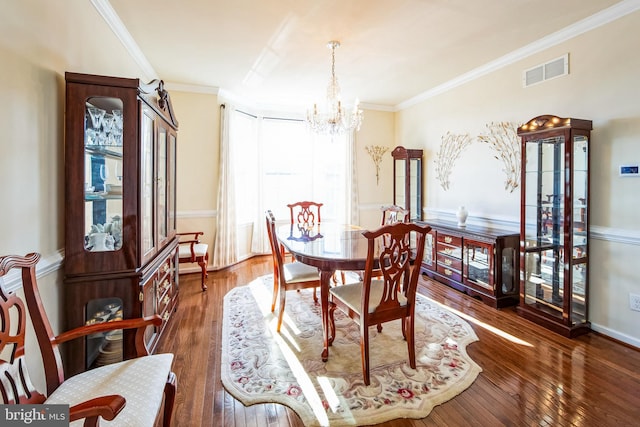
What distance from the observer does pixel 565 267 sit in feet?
9.13

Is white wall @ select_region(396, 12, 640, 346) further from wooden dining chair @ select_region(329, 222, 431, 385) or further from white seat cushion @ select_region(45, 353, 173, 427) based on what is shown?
white seat cushion @ select_region(45, 353, 173, 427)

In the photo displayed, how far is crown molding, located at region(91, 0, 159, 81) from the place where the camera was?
2434 millimetres

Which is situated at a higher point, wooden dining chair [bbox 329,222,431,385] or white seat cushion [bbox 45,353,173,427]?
wooden dining chair [bbox 329,222,431,385]

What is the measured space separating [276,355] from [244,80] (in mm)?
3534

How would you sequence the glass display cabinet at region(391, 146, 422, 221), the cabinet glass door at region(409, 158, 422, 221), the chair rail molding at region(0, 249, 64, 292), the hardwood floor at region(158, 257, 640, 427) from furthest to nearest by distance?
the cabinet glass door at region(409, 158, 422, 221), the glass display cabinet at region(391, 146, 422, 221), the hardwood floor at region(158, 257, 640, 427), the chair rail molding at region(0, 249, 64, 292)

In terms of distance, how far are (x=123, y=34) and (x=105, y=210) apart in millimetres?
1863

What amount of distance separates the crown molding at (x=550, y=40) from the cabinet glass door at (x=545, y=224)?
0.98 metres

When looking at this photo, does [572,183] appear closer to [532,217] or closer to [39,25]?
[532,217]

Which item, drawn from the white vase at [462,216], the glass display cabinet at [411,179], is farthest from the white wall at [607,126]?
the glass display cabinet at [411,179]

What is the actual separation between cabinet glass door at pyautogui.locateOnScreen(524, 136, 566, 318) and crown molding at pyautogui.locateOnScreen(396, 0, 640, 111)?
98 cm

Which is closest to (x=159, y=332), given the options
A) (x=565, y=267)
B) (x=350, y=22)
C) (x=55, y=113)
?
(x=55, y=113)

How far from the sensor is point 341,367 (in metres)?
2.24

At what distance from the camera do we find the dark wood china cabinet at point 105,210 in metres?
1.87

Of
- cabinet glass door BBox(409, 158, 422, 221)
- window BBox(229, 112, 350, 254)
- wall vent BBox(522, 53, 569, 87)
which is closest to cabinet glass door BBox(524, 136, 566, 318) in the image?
wall vent BBox(522, 53, 569, 87)
